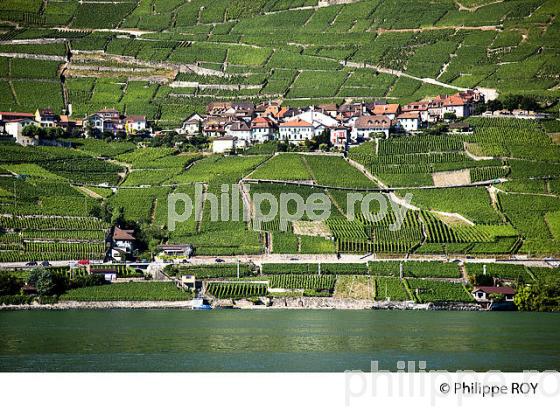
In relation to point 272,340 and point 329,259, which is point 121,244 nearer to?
point 329,259

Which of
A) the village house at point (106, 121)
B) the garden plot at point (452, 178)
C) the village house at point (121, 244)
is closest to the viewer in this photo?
the village house at point (121, 244)

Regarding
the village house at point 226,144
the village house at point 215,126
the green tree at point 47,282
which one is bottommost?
the green tree at point 47,282

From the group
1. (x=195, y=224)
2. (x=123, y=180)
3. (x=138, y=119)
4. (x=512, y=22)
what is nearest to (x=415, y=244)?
(x=195, y=224)

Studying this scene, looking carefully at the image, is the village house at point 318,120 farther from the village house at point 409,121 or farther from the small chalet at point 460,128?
the small chalet at point 460,128

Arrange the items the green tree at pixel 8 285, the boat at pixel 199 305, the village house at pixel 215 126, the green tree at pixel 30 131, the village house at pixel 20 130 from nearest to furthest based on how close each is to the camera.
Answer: the boat at pixel 199 305 → the green tree at pixel 8 285 → the village house at pixel 20 130 → the green tree at pixel 30 131 → the village house at pixel 215 126

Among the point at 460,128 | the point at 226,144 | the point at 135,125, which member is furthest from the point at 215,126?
the point at 460,128

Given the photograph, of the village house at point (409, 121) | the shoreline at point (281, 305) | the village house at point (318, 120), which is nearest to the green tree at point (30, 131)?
the village house at point (318, 120)

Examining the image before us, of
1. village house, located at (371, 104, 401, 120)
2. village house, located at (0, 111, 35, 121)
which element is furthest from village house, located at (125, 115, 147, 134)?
village house, located at (371, 104, 401, 120)
